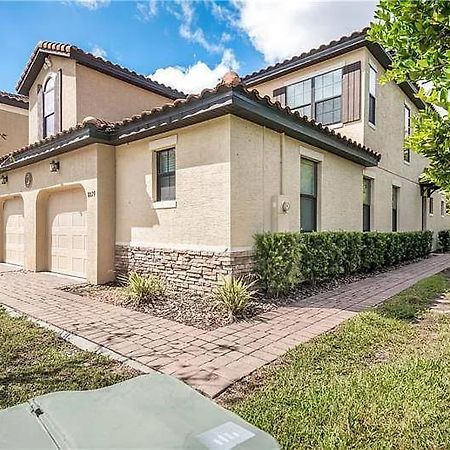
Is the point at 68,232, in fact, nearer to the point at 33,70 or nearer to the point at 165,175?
the point at 165,175

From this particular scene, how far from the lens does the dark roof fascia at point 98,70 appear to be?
1224 centimetres

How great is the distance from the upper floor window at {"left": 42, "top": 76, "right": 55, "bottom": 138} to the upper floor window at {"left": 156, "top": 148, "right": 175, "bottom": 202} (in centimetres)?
684

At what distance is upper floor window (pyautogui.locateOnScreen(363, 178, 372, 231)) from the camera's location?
14180 mm

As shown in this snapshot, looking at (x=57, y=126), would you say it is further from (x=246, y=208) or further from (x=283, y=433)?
(x=283, y=433)

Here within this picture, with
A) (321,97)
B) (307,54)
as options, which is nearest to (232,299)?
(321,97)

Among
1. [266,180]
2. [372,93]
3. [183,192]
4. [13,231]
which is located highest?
[372,93]

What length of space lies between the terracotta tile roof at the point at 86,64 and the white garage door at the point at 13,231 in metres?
5.25

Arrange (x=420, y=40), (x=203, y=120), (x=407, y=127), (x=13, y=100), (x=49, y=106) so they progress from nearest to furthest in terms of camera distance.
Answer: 1. (x=420, y=40)
2. (x=203, y=120)
3. (x=49, y=106)
4. (x=13, y=100)
5. (x=407, y=127)

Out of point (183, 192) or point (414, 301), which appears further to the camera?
point (183, 192)

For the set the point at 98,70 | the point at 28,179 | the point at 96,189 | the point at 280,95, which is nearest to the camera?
the point at 96,189

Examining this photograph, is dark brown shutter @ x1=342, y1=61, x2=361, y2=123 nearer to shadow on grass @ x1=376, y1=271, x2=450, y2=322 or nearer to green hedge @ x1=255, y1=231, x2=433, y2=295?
green hedge @ x1=255, y1=231, x2=433, y2=295

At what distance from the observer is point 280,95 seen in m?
15.0

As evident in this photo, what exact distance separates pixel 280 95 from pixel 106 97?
23.5ft

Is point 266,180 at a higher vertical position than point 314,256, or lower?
Result: higher
